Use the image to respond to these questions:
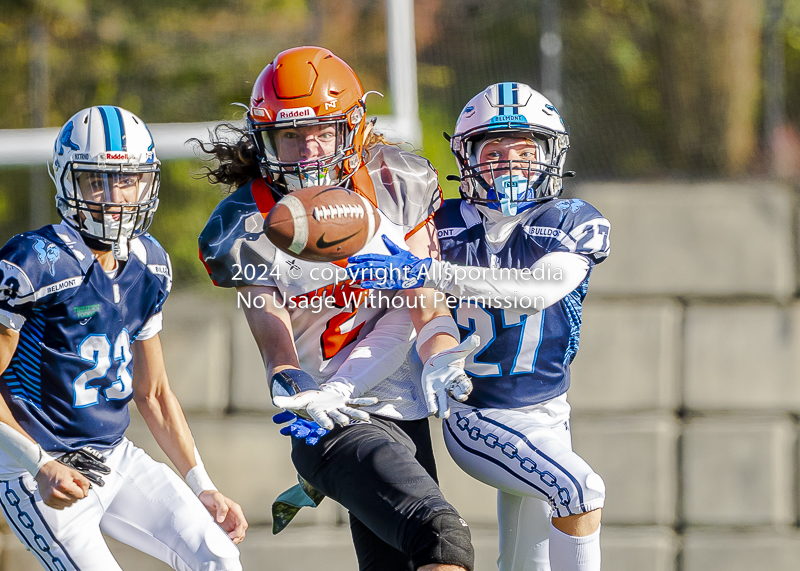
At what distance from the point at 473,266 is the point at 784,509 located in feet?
9.64

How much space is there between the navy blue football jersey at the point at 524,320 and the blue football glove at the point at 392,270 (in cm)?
27

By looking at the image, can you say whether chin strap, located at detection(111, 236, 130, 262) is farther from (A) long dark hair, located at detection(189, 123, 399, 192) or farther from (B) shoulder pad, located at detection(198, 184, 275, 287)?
(A) long dark hair, located at detection(189, 123, 399, 192)

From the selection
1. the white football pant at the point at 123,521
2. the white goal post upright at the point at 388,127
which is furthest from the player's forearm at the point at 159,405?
the white goal post upright at the point at 388,127

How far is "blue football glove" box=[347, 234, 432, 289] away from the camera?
2.68 meters

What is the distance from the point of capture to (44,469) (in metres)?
2.67

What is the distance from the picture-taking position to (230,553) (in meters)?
2.84

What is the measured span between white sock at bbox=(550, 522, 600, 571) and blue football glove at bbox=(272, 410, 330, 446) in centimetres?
74

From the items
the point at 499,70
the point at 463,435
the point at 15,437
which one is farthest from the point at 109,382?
the point at 499,70

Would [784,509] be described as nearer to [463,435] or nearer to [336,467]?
[463,435]

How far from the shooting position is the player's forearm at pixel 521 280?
2693 mm

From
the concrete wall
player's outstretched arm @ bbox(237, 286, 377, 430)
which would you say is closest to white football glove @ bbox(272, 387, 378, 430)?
player's outstretched arm @ bbox(237, 286, 377, 430)

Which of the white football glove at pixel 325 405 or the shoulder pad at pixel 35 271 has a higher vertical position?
the shoulder pad at pixel 35 271

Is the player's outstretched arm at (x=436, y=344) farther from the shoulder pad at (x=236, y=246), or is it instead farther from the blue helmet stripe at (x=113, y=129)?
the blue helmet stripe at (x=113, y=129)

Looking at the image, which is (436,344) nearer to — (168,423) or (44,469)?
(168,423)
